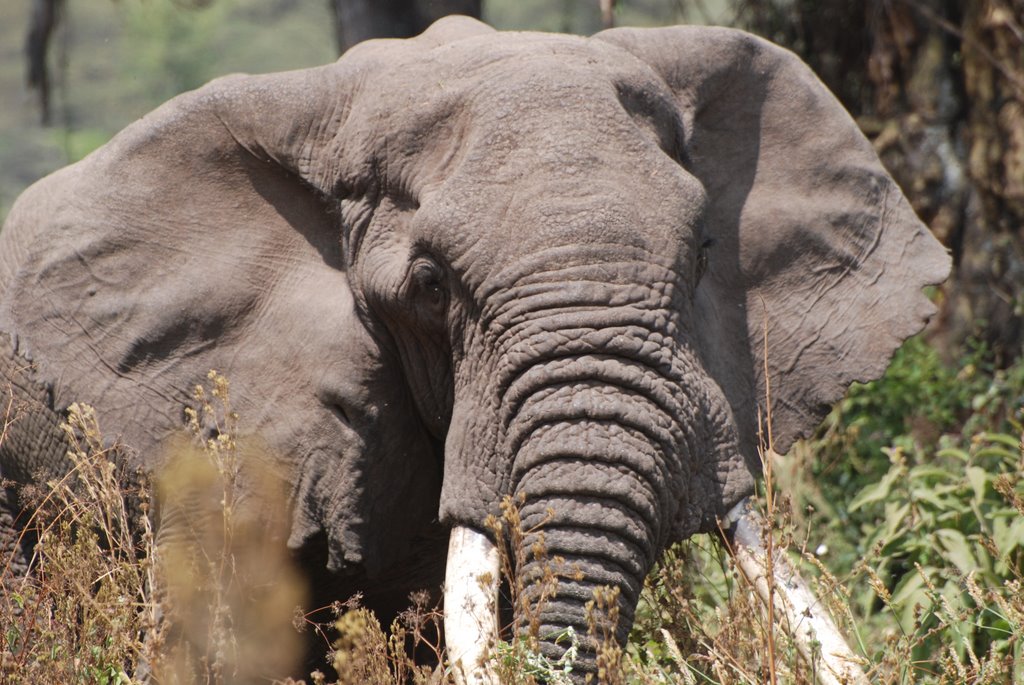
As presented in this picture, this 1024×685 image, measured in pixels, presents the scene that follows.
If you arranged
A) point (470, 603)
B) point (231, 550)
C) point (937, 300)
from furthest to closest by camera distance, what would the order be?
point (937, 300) < point (231, 550) < point (470, 603)

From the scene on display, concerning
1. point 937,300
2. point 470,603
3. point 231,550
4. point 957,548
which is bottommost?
point 937,300

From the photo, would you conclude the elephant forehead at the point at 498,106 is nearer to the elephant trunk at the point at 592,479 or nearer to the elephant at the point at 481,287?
the elephant at the point at 481,287

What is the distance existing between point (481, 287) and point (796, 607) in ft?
3.51

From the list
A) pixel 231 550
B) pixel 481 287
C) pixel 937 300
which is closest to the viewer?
pixel 481 287

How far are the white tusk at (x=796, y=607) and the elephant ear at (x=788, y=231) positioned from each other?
1.48 feet

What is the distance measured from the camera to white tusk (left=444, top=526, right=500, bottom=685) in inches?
128

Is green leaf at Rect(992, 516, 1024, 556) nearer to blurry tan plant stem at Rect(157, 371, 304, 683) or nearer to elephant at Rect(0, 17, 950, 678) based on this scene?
elephant at Rect(0, 17, 950, 678)

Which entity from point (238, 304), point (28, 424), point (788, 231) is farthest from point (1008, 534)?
point (28, 424)

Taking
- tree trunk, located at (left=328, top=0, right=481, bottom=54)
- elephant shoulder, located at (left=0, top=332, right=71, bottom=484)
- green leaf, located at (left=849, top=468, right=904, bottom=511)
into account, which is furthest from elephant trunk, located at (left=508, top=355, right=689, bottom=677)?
tree trunk, located at (left=328, top=0, right=481, bottom=54)

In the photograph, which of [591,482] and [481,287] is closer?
[591,482]

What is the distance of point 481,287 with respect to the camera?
142 inches

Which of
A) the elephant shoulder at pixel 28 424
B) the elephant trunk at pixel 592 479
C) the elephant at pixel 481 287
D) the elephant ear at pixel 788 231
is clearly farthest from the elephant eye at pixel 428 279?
the elephant shoulder at pixel 28 424

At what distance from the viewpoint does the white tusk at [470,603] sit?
3.24 m

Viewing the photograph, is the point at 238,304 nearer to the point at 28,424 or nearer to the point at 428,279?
the point at 428,279
